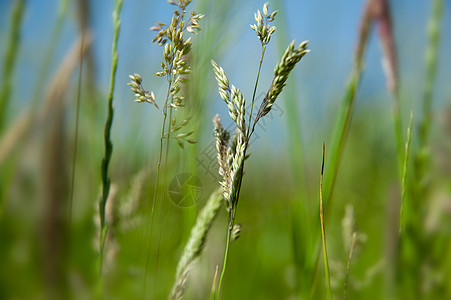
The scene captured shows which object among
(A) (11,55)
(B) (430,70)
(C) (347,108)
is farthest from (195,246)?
(B) (430,70)

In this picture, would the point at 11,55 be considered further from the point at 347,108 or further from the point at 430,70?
the point at 430,70

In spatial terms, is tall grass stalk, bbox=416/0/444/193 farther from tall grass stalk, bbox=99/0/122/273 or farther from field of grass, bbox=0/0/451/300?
tall grass stalk, bbox=99/0/122/273

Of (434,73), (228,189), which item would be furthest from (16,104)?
(434,73)

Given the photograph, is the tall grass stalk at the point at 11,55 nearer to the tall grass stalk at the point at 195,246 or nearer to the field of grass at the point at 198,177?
the field of grass at the point at 198,177

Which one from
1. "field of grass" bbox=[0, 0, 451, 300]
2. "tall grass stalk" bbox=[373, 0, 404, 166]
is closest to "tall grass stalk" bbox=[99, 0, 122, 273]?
"field of grass" bbox=[0, 0, 451, 300]

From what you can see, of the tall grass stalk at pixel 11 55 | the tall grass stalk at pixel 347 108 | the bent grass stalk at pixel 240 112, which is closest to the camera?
the bent grass stalk at pixel 240 112

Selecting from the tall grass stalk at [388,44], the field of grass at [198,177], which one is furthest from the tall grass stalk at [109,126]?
the tall grass stalk at [388,44]

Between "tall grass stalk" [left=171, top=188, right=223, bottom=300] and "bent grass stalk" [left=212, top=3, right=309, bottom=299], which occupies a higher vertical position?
"bent grass stalk" [left=212, top=3, right=309, bottom=299]

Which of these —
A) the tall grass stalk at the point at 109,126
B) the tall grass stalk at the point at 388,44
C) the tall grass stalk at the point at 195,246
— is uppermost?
the tall grass stalk at the point at 388,44

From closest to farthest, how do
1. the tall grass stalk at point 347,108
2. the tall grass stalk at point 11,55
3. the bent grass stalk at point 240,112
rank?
the bent grass stalk at point 240,112 < the tall grass stalk at point 347,108 < the tall grass stalk at point 11,55
